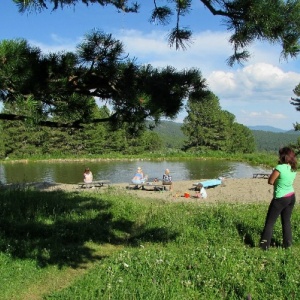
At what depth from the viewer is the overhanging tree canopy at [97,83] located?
3709mm

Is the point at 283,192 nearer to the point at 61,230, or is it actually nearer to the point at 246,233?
the point at 246,233

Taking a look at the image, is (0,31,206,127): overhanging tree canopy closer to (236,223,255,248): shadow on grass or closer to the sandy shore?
(236,223,255,248): shadow on grass

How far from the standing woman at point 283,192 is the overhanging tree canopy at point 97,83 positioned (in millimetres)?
2106

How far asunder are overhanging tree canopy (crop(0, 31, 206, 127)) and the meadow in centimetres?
176

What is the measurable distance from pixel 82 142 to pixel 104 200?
38.4 m

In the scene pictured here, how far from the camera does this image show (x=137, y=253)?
502cm

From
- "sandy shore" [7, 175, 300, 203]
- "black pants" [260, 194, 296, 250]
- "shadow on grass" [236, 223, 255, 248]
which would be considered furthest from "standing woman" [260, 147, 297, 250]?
"sandy shore" [7, 175, 300, 203]

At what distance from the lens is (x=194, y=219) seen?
7230mm

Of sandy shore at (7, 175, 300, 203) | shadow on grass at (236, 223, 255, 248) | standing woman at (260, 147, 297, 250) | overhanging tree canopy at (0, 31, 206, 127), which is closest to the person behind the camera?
overhanging tree canopy at (0, 31, 206, 127)

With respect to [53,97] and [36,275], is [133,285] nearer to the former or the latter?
[36,275]

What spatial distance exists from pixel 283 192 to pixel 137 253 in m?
2.34

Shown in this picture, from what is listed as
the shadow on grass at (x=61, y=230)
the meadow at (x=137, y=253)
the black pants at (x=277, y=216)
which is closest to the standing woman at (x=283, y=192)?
the black pants at (x=277, y=216)

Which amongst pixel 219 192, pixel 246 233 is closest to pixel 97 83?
pixel 246 233

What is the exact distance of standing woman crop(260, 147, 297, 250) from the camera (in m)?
5.63
